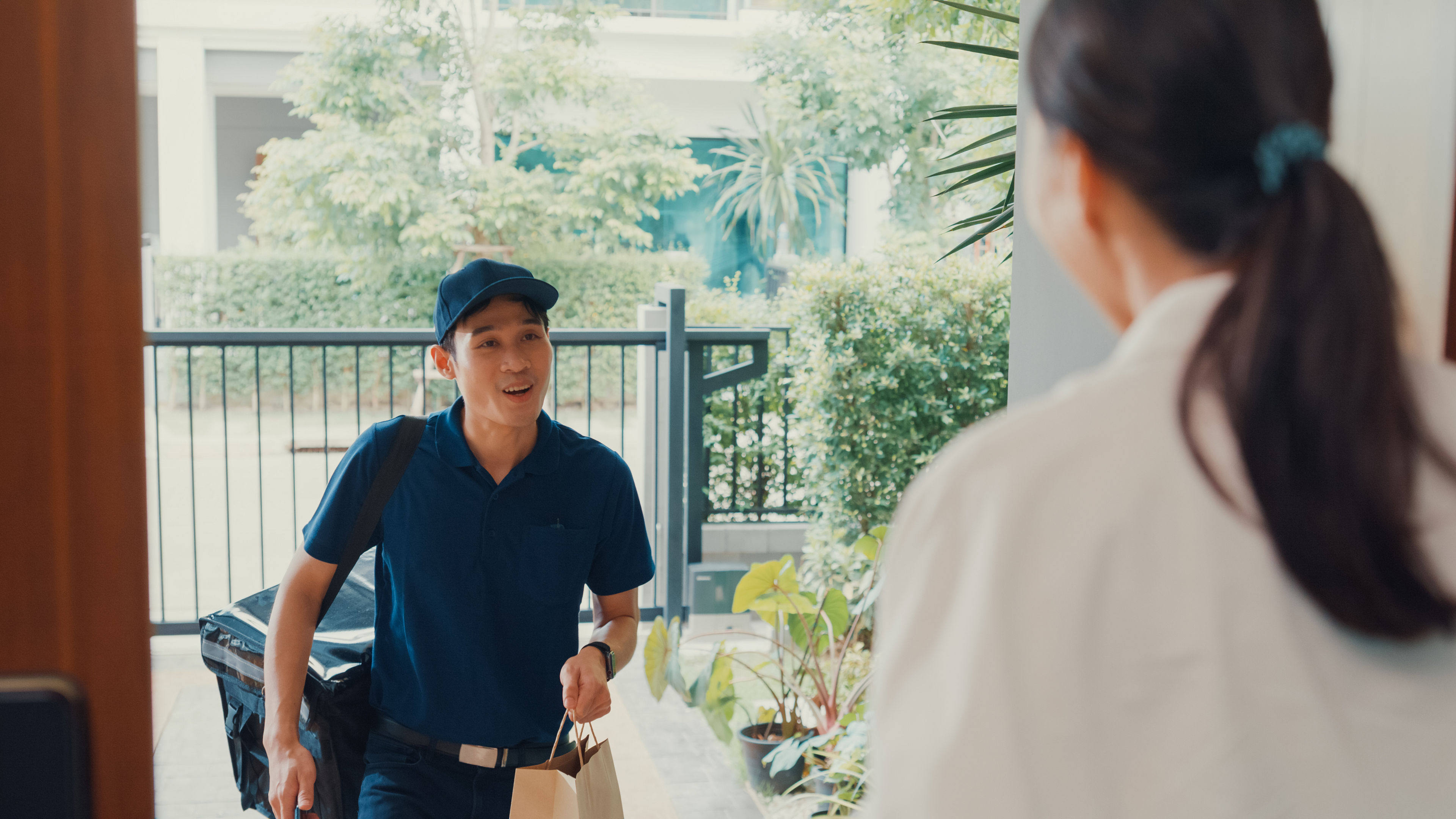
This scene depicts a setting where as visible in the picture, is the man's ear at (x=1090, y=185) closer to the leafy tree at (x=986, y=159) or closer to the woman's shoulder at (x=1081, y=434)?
the woman's shoulder at (x=1081, y=434)

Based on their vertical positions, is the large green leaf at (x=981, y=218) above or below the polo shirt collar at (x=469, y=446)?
above

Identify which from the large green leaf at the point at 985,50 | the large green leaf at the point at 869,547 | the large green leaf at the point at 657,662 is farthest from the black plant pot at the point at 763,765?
the large green leaf at the point at 985,50

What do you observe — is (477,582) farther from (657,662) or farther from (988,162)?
(657,662)

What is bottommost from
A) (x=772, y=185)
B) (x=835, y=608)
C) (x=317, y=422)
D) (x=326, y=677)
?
(x=317, y=422)

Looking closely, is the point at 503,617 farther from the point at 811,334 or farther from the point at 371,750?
the point at 811,334

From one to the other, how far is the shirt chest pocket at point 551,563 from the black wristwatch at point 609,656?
9 cm

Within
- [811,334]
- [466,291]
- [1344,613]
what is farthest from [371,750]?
[811,334]

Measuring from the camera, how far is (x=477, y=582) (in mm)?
1744

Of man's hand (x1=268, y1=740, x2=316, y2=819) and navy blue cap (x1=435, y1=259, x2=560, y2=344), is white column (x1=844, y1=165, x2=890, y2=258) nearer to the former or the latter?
→ navy blue cap (x1=435, y1=259, x2=560, y2=344)

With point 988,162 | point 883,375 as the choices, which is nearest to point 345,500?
point 988,162

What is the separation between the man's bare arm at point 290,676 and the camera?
1622 millimetres

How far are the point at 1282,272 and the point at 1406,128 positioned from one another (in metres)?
0.52

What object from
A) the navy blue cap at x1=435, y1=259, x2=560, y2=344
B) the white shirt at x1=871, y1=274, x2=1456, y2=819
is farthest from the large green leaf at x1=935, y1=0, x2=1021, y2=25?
the white shirt at x1=871, y1=274, x2=1456, y2=819

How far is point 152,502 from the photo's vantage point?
213 inches
